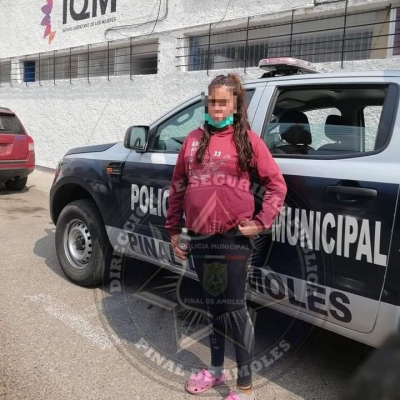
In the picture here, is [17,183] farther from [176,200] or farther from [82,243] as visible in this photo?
[176,200]

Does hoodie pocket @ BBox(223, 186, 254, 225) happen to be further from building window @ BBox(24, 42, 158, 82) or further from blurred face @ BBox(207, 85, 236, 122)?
building window @ BBox(24, 42, 158, 82)

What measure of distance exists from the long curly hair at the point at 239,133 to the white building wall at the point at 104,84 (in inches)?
160

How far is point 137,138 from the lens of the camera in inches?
138

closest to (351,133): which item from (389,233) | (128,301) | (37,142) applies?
(389,233)

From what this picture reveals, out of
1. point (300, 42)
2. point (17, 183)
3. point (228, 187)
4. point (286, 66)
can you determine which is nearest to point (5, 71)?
point (17, 183)

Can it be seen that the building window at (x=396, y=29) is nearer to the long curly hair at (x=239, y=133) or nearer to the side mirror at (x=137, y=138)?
the side mirror at (x=137, y=138)

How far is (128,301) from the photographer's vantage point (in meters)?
3.87

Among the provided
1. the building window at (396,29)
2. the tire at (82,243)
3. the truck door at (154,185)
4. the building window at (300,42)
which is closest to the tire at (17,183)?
the building window at (300,42)

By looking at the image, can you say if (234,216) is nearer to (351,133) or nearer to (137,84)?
(351,133)

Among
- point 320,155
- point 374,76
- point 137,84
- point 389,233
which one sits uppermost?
point 137,84

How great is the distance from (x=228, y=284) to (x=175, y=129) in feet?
5.15

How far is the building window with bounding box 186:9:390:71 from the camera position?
20.2 ft

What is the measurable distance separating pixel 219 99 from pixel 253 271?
1.09m

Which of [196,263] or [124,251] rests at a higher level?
[196,263]
